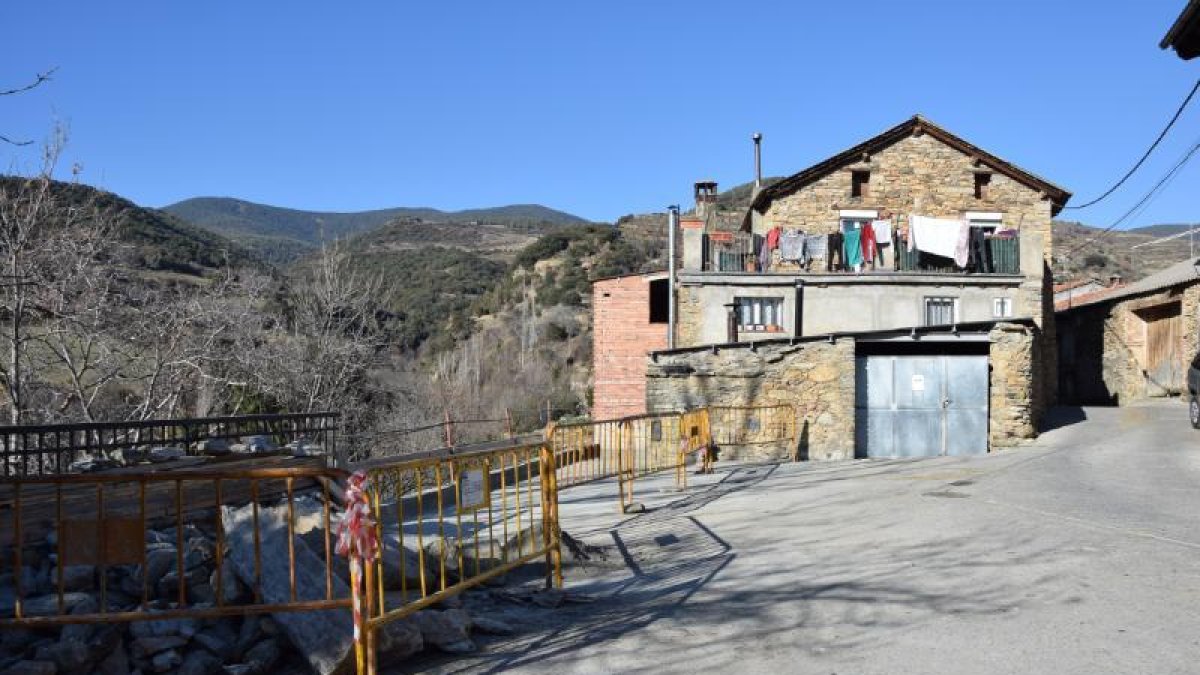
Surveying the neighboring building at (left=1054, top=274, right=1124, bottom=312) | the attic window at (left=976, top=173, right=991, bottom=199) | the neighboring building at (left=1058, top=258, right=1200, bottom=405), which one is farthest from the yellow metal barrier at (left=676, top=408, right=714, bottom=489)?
the neighboring building at (left=1054, top=274, right=1124, bottom=312)

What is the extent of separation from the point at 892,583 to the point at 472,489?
3.40 metres

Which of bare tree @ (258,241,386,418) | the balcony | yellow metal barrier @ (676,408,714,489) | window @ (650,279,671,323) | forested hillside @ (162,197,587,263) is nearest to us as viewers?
yellow metal barrier @ (676,408,714,489)

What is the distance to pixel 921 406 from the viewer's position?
1948 centimetres

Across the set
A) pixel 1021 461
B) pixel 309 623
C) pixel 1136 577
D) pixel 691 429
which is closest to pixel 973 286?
pixel 1021 461

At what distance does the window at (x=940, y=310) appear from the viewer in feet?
85.9

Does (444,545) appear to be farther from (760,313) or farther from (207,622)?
(760,313)

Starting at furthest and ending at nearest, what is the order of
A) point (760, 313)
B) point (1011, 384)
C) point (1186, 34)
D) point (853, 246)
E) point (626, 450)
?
point (853, 246) < point (760, 313) < point (1011, 384) < point (626, 450) < point (1186, 34)

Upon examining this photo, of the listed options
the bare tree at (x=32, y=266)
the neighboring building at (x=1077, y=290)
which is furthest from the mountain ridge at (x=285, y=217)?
the bare tree at (x=32, y=266)

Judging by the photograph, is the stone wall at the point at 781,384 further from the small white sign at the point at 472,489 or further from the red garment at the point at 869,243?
the small white sign at the point at 472,489

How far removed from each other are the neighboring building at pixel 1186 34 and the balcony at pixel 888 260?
1599cm

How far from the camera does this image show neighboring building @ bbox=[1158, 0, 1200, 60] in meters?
9.57

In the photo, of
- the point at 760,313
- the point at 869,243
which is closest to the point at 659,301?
the point at 760,313

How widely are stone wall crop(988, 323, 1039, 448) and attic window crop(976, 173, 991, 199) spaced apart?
41.3 ft

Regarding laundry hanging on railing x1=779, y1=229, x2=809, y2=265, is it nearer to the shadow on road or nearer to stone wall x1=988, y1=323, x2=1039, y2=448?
stone wall x1=988, y1=323, x2=1039, y2=448
